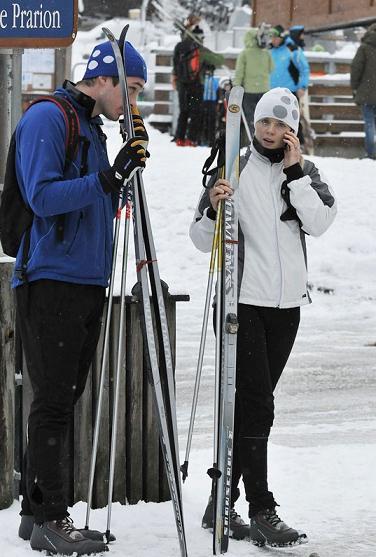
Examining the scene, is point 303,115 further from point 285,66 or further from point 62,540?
point 62,540

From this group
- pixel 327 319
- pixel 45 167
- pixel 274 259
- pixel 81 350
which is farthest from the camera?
pixel 327 319

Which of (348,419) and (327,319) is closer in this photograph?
(348,419)

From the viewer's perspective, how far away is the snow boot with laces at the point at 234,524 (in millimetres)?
5078

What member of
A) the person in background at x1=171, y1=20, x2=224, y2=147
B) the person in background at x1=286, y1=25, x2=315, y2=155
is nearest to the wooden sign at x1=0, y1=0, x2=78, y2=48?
the person in background at x1=286, y1=25, x2=315, y2=155

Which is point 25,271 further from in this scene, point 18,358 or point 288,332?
point 288,332

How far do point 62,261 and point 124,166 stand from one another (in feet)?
1.39

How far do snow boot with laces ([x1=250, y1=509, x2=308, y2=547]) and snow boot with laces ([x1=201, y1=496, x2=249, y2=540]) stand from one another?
72mm

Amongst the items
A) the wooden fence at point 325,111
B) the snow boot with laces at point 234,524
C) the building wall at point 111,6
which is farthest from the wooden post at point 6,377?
the building wall at point 111,6

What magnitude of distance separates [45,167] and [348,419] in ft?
12.6

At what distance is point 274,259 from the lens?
16.4 ft

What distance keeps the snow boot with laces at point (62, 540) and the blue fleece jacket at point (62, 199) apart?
36.9 inches

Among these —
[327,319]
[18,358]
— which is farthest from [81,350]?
[327,319]

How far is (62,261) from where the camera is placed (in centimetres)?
451

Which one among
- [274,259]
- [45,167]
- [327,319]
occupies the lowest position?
[327,319]
